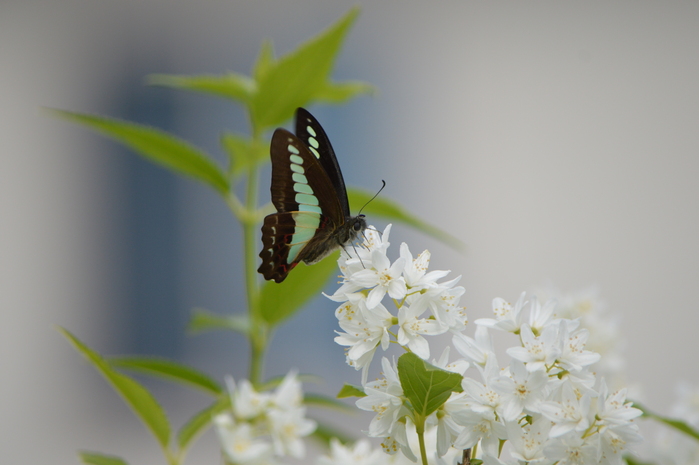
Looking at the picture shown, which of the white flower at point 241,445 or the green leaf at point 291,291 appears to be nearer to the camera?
the white flower at point 241,445

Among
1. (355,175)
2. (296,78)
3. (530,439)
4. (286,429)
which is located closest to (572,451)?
(530,439)

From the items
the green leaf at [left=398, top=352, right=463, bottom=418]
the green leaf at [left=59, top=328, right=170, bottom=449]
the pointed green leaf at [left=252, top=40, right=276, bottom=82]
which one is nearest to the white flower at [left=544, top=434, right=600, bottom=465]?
the green leaf at [left=398, top=352, right=463, bottom=418]

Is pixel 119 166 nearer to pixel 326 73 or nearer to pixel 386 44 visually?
pixel 386 44

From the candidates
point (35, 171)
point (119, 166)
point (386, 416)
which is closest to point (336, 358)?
point (119, 166)

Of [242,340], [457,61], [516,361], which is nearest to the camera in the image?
[516,361]

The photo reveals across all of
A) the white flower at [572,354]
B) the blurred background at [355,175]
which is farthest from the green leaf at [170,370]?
the blurred background at [355,175]

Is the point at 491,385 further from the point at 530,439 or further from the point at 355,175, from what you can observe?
the point at 355,175

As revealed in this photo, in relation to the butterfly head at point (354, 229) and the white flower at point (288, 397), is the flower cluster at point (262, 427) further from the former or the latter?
the butterfly head at point (354, 229)
